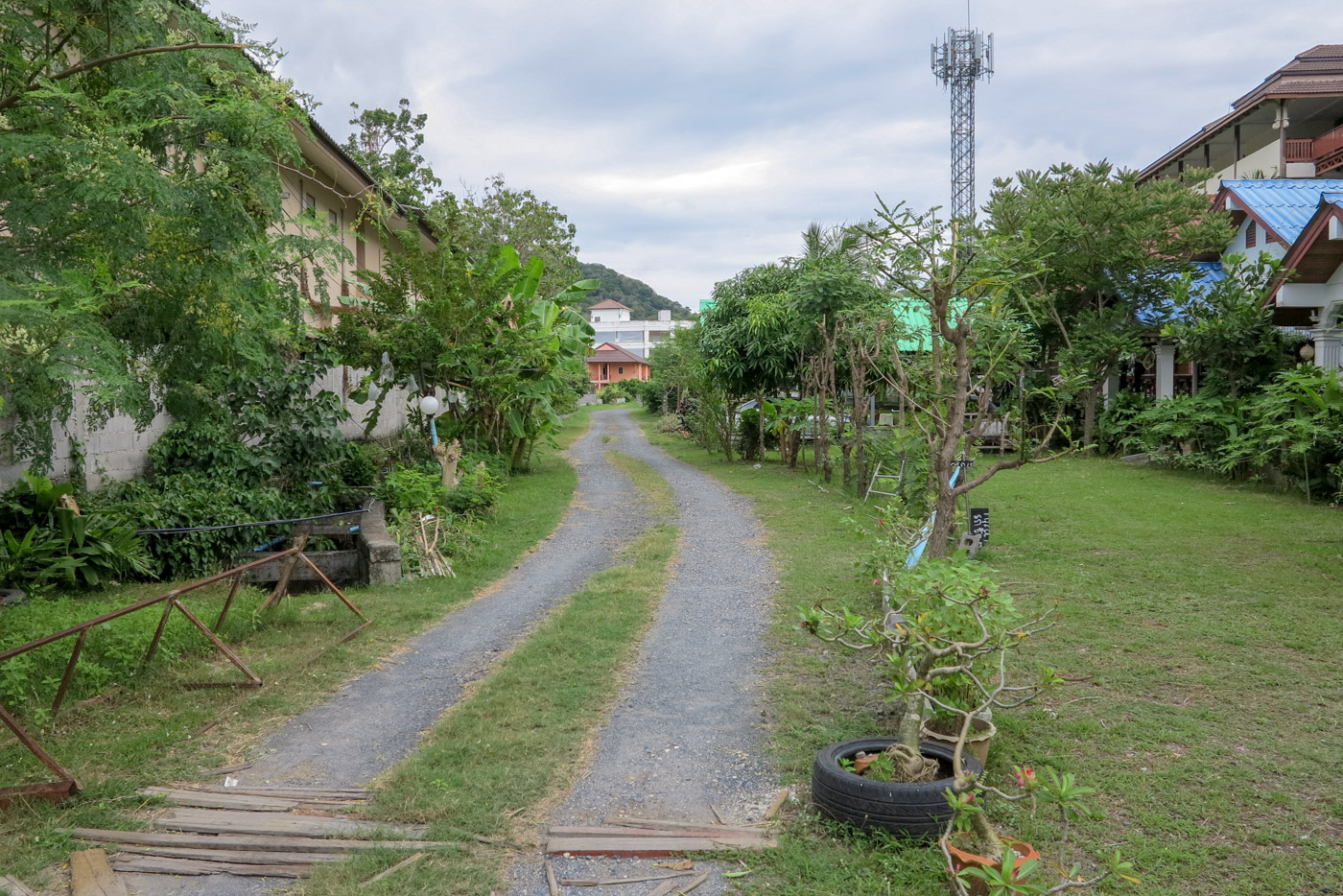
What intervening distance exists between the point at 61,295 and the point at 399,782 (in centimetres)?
290

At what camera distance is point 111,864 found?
381 cm

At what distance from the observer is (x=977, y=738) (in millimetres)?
4547

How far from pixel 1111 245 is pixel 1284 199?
14.5ft

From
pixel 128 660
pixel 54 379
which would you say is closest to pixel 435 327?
pixel 128 660

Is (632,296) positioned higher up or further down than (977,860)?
higher up

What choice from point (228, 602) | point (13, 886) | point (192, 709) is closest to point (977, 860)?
point (13, 886)

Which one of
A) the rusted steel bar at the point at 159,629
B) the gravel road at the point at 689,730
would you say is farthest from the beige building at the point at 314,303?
the gravel road at the point at 689,730

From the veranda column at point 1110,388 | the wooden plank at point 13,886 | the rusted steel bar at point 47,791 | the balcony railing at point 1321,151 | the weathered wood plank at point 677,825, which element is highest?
the balcony railing at point 1321,151

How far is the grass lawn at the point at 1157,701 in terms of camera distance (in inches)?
152

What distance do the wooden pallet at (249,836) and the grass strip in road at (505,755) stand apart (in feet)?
0.48

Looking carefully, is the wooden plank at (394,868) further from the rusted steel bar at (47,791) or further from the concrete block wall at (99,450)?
the concrete block wall at (99,450)

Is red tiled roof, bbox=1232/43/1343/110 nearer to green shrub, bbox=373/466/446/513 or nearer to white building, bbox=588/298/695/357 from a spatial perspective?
green shrub, bbox=373/466/446/513

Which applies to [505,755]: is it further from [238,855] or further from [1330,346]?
[1330,346]

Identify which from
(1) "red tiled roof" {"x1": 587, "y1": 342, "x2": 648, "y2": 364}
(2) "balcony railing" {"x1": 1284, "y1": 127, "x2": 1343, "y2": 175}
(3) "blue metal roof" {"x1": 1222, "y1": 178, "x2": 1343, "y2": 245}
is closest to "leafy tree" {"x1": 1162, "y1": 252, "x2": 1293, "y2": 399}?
(3) "blue metal roof" {"x1": 1222, "y1": 178, "x2": 1343, "y2": 245}
